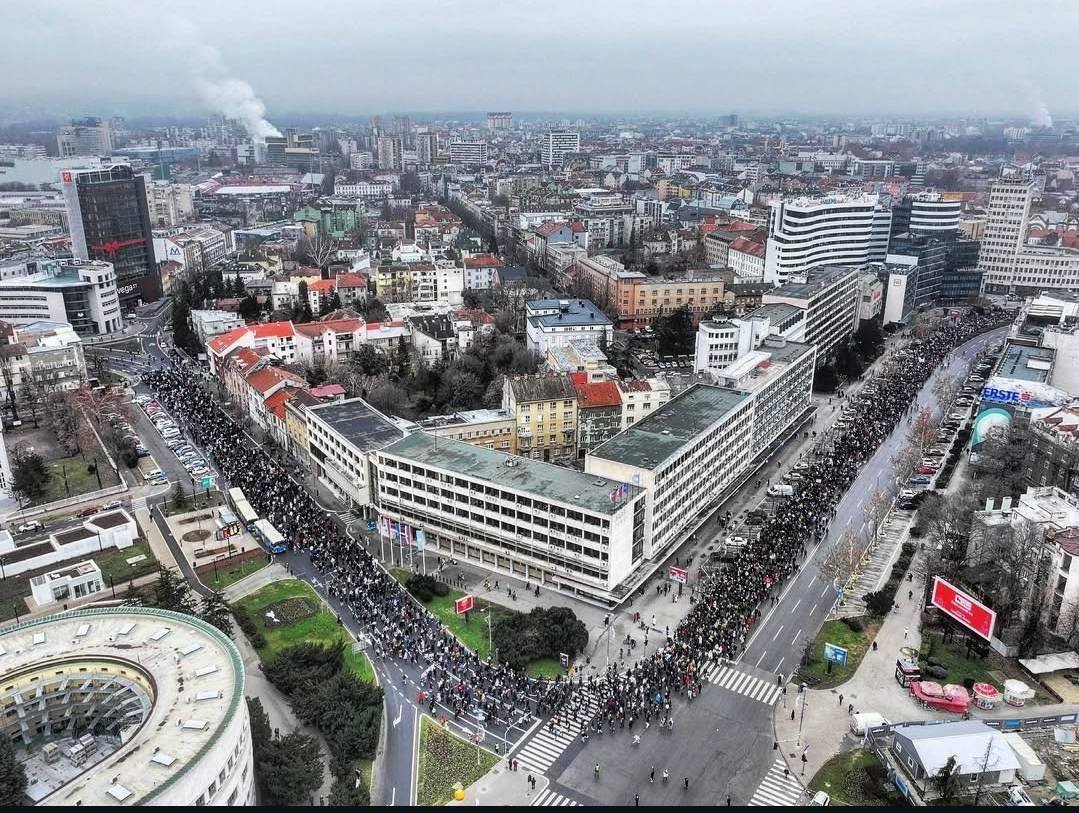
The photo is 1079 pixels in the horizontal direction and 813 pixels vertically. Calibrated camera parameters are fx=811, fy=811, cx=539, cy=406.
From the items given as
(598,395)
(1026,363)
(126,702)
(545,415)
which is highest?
→ (1026,363)

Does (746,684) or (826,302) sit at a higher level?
(826,302)

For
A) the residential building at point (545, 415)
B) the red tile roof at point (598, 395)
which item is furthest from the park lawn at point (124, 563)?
the red tile roof at point (598, 395)

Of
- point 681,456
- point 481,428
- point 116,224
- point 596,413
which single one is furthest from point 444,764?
point 116,224

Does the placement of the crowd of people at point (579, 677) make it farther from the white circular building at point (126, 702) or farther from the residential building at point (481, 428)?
the residential building at point (481, 428)

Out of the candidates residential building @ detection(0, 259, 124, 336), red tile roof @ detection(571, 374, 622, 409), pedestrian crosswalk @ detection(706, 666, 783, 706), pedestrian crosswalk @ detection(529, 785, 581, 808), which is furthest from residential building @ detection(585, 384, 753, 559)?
residential building @ detection(0, 259, 124, 336)

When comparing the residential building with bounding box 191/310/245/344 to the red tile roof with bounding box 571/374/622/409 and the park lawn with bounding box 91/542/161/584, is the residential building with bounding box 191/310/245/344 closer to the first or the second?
the park lawn with bounding box 91/542/161/584

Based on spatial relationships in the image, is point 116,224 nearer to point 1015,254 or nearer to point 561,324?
point 561,324

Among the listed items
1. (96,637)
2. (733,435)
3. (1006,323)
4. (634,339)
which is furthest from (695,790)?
(1006,323)
